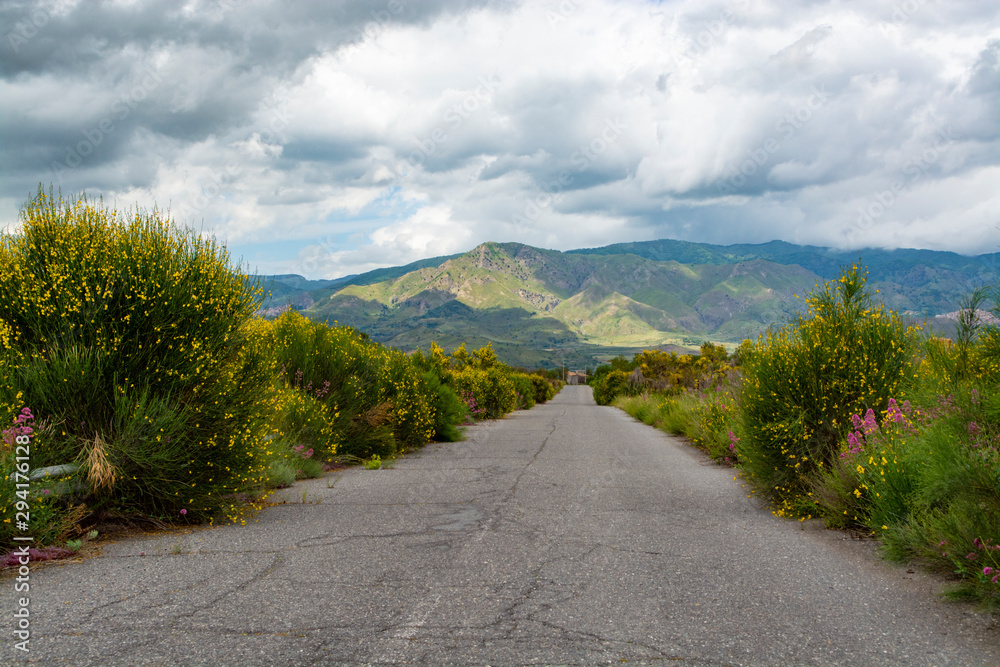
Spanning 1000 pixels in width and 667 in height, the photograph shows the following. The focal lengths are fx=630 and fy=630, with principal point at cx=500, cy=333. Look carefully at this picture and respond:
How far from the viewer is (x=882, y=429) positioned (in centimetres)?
730

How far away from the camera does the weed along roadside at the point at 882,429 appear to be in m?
4.82

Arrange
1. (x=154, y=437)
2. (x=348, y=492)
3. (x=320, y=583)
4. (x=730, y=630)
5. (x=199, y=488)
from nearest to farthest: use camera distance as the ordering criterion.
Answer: (x=730, y=630), (x=320, y=583), (x=154, y=437), (x=199, y=488), (x=348, y=492)

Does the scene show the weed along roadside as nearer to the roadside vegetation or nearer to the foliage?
the foliage

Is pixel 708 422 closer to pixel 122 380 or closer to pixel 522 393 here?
pixel 122 380

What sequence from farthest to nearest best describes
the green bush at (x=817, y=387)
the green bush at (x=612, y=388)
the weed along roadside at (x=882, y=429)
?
1. the green bush at (x=612, y=388)
2. the green bush at (x=817, y=387)
3. the weed along roadside at (x=882, y=429)

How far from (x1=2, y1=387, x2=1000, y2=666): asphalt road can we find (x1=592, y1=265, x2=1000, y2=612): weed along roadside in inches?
14.8

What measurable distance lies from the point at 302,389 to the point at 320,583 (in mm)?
8069

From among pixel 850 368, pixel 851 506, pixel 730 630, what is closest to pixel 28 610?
pixel 730 630

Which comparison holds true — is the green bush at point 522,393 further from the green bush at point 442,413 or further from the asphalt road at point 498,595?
the asphalt road at point 498,595

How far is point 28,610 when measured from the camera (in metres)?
4.30

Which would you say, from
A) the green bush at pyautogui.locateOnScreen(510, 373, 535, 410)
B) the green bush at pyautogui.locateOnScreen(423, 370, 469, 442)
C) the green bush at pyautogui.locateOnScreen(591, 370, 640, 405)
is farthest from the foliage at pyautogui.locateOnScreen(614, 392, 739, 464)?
the green bush at pyautogui.locateOnScreen(591, 370, 640, 405)

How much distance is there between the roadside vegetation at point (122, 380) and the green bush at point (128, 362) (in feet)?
0.05

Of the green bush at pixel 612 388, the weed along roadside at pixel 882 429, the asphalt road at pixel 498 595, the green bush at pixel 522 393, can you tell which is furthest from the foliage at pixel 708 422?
the green bush at pixel 612 388

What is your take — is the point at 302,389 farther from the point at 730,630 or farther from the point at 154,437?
the point at 730,630
